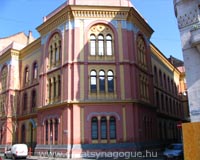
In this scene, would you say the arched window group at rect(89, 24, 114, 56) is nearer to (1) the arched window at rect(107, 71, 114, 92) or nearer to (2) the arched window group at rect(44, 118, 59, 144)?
(1) the arched window at rect(107, 71, 114, 92)

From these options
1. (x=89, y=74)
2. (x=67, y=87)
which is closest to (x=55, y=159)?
(x=67, y=87)

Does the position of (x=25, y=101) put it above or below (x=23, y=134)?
above

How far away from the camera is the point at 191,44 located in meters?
17.3

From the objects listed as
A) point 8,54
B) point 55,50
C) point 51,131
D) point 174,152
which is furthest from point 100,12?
point 8,54

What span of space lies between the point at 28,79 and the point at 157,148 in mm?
20292

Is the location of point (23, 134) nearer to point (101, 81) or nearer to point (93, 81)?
point (93, 81)

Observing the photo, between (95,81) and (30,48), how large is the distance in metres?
15.0

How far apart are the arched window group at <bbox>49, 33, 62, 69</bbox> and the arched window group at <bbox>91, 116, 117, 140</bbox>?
824cm

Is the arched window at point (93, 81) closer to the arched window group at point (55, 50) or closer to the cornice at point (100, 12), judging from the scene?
the arched window group at point (55, 50)

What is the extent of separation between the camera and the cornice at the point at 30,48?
36594mm

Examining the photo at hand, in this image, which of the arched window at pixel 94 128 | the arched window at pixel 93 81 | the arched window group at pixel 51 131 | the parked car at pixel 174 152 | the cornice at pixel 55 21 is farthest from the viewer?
the cornice at pixel 55 21

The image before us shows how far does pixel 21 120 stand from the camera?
38.6 m

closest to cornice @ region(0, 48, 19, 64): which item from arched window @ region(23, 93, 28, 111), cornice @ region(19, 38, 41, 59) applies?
cornice @ region(19, 38, 41, 59)

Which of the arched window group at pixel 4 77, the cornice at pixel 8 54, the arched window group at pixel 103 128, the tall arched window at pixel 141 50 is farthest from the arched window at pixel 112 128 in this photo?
the arched window group at pixel 4 77
